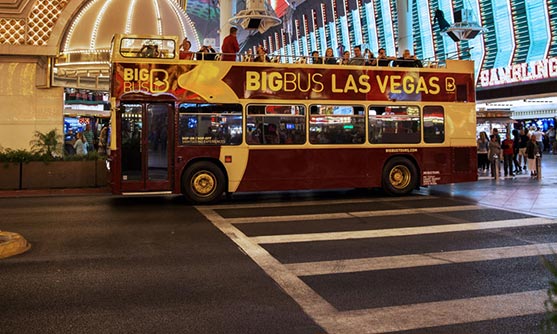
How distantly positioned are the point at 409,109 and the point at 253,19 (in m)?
11.8

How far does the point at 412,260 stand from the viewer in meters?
6.86

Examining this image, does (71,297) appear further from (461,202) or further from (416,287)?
(461,202)

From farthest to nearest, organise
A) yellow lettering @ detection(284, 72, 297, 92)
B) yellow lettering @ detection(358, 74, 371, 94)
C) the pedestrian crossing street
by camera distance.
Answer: yellow lettering @ detection(358, 74, 371, 94)
yellow lettering @ detection(284, 72, 297, 92)
the pedestrian crossing street

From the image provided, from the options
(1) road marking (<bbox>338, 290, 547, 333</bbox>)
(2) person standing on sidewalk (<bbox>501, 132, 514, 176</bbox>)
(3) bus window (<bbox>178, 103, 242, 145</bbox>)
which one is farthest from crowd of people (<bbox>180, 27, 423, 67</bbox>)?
(1) road marking (<bbox>338, 290, 547, 333</bbox>)

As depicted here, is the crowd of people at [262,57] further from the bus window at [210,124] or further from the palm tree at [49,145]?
the palm tree at [49,145]

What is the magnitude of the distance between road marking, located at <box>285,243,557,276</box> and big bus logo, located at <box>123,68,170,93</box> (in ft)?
22.6

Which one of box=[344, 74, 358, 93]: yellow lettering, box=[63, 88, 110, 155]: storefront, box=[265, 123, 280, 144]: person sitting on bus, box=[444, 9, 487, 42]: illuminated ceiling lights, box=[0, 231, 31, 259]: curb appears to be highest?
box=[444, 9, 487, 42]: illuminated ceiling lights

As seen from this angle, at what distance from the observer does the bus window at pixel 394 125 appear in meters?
13.5

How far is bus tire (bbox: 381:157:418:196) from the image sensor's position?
1363 centimetres

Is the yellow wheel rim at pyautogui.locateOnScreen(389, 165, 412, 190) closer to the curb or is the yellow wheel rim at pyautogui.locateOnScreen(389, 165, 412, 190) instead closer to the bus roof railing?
the bus roof railing

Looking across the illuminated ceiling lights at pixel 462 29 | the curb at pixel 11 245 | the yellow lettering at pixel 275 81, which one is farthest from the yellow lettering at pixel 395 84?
the illuminated ceiling lights at pixel 462 29

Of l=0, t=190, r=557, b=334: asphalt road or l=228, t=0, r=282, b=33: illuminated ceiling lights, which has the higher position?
l=228, t=0, r=282, b=33: illuminated ceiling lights

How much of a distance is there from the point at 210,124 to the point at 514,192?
29.5ft

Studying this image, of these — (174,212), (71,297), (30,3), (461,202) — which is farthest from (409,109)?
(30,3)
